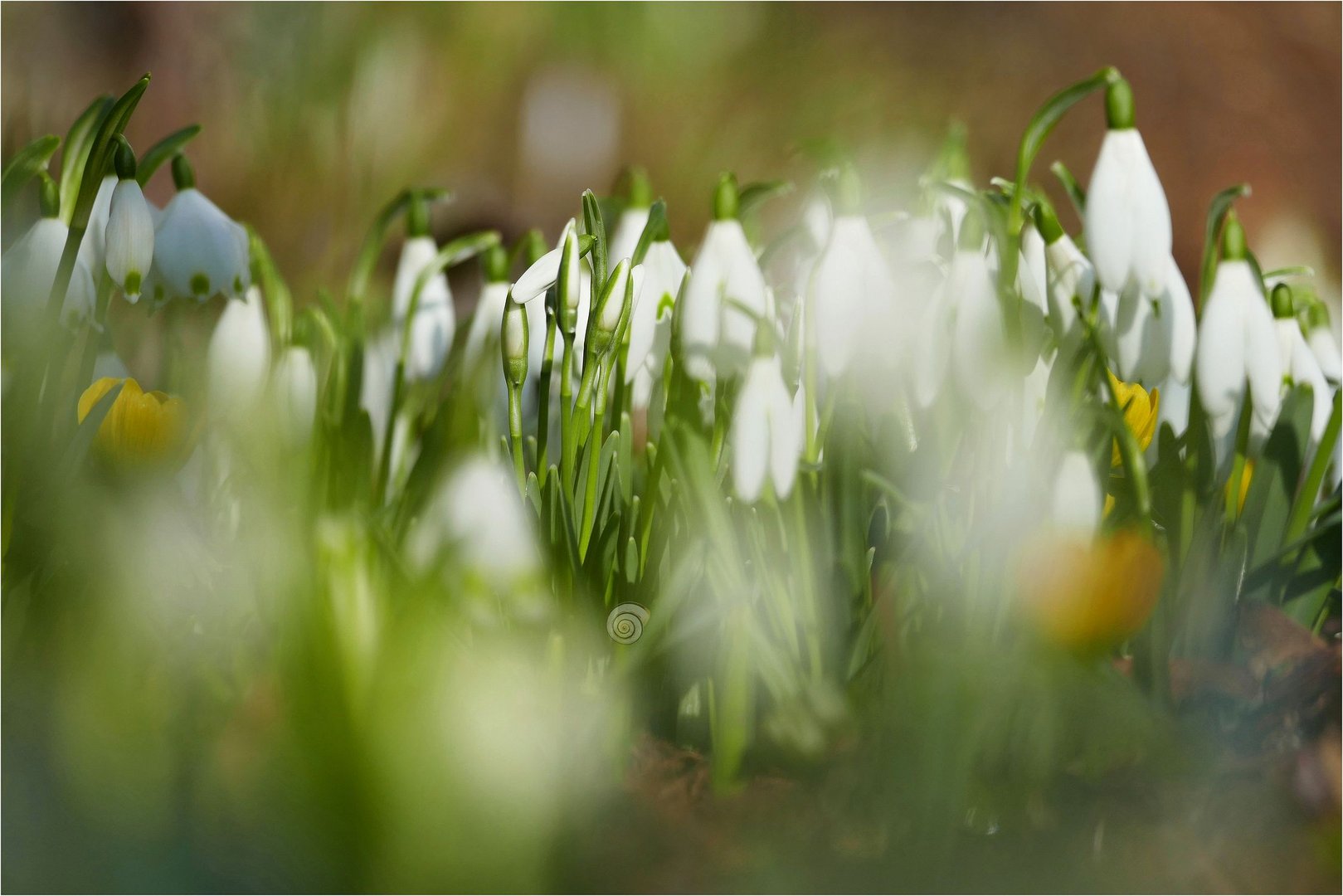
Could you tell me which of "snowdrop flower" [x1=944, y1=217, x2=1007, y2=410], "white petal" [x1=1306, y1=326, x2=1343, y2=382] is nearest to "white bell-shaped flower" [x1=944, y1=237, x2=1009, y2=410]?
"snowdrop flower" [x1=944, y1=217, x2=1007, y2=410]

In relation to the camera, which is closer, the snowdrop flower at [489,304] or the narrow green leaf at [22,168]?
the narrow green leaf at [22,168]

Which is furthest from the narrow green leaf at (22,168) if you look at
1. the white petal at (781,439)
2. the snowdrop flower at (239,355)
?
the white petal at (781,439)

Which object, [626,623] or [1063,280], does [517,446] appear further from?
[1063,280]

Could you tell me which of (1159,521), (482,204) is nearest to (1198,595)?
(1159,521)

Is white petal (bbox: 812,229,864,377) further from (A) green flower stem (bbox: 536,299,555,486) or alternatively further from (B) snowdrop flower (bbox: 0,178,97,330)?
(B) snowdrop flower (bbox: 0,178,97,330)

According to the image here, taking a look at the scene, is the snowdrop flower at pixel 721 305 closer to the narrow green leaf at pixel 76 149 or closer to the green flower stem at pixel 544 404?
the green flower stem at pixel 544 404

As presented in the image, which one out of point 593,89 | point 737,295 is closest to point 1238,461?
point 737,295
